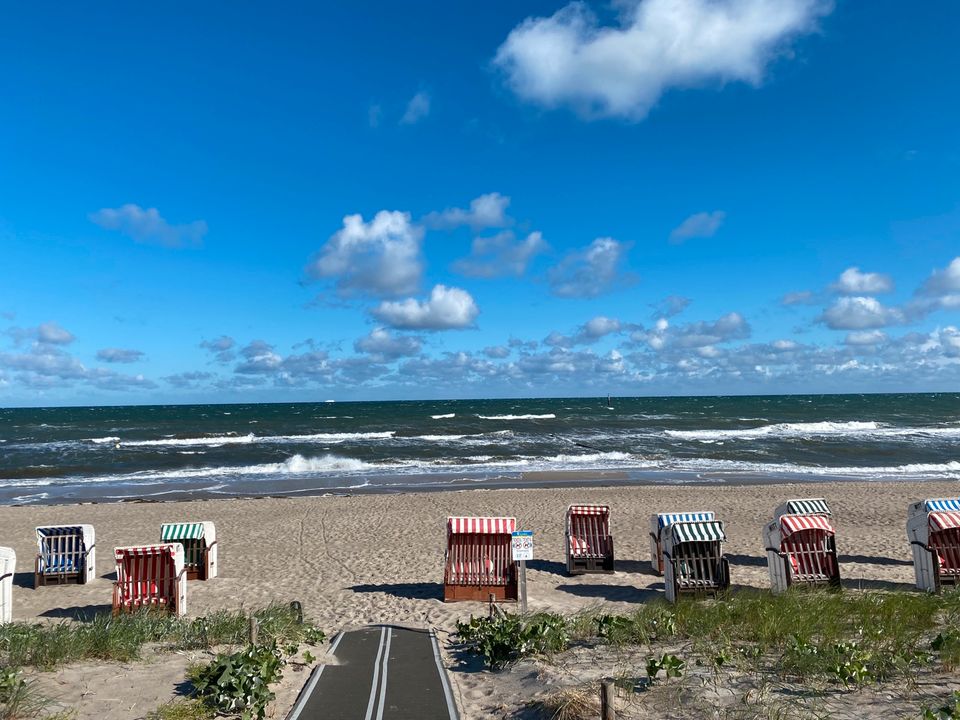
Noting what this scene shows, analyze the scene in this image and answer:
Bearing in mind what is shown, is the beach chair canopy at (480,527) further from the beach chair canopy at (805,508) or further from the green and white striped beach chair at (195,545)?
the beach chair canopy at (805,508)

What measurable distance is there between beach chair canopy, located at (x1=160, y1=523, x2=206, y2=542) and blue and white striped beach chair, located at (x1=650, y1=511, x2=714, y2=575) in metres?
9.03

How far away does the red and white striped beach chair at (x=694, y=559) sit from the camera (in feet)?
34.4

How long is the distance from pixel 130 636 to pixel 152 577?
99.0 inches

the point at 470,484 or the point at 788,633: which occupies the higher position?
the point at 788,633

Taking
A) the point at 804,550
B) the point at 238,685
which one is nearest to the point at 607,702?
the point at 238,685

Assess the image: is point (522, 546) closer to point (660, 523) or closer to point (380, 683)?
point (380, 683)

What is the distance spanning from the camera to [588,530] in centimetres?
1351

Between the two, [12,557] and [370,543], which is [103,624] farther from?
[370,543]

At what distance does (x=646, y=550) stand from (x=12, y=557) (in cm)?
1215

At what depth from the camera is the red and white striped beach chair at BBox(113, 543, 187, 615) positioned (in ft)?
33.1

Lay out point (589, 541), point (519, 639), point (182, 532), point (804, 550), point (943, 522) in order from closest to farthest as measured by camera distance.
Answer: point (519, 639) → point (943, 522) → point (804, 550) → point (182, 532) → point (589, 541)

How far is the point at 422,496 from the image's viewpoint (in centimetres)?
2380

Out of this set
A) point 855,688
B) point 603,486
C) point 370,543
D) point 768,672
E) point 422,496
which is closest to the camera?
point 855,688

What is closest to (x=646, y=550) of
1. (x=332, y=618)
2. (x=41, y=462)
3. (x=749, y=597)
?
(x=749, y=597)
